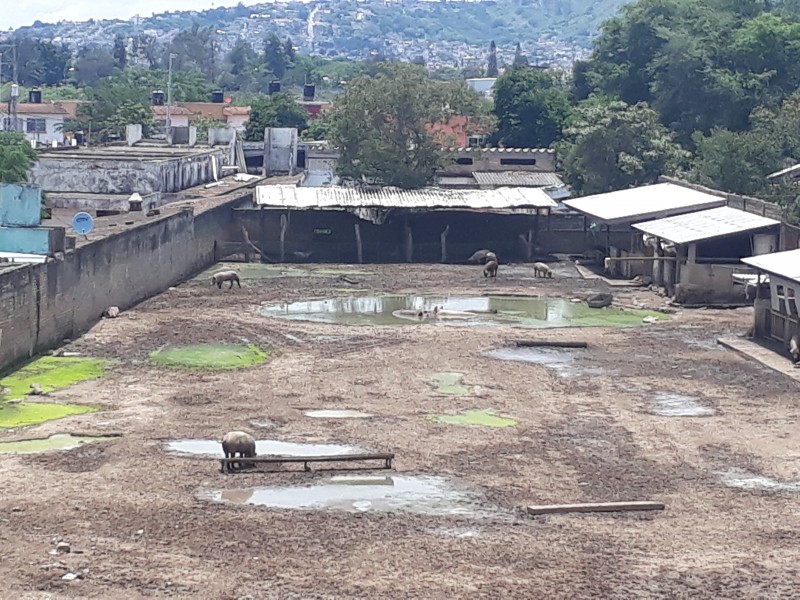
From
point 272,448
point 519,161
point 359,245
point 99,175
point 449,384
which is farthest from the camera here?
point 519,161

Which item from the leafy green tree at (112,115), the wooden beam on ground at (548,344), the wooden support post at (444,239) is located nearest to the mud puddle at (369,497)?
the wooden beam on ground at (548,344)

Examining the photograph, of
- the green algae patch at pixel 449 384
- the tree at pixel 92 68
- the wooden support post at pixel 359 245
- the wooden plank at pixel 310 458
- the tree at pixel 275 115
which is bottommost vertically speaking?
the green algae patch at pixel 449 384

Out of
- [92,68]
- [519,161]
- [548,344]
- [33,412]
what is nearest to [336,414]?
[33,412]

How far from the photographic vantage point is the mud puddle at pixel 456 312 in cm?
3581

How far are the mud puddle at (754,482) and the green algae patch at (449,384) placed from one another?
642 centimetres

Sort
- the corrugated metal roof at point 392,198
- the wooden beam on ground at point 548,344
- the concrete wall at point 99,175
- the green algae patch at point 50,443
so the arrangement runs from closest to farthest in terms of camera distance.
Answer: the green algae patch at point 50,443, the wooden beam on ground at point 548,344, the corrugated metal roof at point 392,198, the concrete wall at point 99,175

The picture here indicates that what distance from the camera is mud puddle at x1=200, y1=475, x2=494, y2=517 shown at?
1879 centimetres

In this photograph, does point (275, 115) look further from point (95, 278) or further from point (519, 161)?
point (95, 278)

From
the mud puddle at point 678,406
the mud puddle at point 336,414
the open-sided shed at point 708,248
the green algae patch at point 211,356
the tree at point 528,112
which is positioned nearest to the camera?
the mud puddle at point 336,414

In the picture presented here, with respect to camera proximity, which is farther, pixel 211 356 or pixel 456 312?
pixel 456 312

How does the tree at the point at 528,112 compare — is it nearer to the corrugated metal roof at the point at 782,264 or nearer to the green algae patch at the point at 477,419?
the corrugated metal roof at the point at 782,264

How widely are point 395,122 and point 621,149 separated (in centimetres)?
808

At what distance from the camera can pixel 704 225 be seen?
133 feet

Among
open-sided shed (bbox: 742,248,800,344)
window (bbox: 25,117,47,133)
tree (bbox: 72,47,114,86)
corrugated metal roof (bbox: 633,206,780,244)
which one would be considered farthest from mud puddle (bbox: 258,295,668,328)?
tree (bbox: 72,47,114,86)
